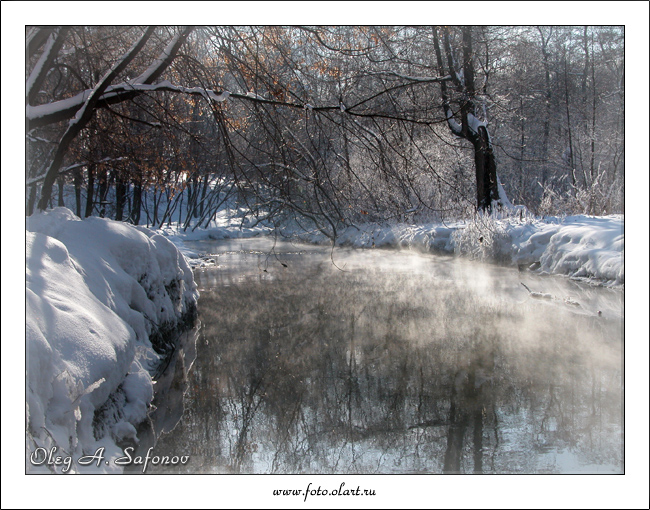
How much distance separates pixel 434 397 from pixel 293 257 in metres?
10.0

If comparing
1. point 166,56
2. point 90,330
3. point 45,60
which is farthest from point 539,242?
point 90,330

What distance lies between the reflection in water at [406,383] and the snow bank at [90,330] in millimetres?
454

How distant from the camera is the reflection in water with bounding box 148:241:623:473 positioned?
3090mm

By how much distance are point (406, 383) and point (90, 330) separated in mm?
2536

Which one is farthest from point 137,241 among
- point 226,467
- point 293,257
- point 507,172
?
point 507,172

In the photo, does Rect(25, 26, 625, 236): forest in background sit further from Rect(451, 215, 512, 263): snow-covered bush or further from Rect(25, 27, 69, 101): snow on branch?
Rect(451, 215, 512, 263): snow-covered bush

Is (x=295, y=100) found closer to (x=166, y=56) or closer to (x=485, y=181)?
(x=166, y=56)

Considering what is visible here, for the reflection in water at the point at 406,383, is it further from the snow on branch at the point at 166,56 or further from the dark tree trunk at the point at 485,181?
the dark tree trunk at the point at 485,181

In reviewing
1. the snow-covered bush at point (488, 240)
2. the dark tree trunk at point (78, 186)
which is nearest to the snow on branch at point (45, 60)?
the dark tree trunk at point (78, 186)

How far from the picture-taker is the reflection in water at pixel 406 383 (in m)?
3.09

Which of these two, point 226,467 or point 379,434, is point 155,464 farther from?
point 379,434

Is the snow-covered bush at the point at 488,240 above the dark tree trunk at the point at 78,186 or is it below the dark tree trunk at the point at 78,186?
below

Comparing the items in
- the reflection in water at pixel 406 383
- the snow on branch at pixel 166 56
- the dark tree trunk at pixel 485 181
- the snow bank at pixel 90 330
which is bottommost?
the reflection in water at pixel 406 383

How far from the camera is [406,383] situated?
14.1 feet
